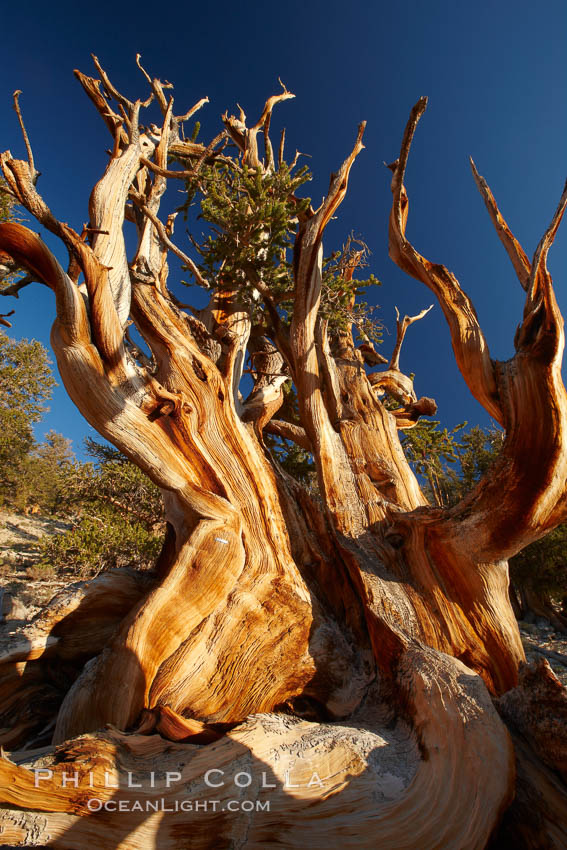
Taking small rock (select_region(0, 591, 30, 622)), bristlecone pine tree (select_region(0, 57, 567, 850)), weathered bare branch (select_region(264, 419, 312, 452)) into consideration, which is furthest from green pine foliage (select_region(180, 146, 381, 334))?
small rock (select_region(0, 591, 30, 622))

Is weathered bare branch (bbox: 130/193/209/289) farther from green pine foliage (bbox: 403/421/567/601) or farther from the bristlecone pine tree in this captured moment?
green pine foliage (bbox: 403/421/567/601)

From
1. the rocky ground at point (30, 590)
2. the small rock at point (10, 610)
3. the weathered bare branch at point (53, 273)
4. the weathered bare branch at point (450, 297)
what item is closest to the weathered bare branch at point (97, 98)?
the weathered bare branch at point (53, 273)

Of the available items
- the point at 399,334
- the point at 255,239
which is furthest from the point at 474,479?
the point at 255,239

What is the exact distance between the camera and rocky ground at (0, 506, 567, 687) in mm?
3605

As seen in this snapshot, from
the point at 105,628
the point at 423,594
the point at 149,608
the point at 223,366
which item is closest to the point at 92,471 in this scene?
the point at 223,366

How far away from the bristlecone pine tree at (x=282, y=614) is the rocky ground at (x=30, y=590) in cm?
119

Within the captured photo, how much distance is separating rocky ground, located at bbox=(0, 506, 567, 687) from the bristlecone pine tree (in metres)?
1.19

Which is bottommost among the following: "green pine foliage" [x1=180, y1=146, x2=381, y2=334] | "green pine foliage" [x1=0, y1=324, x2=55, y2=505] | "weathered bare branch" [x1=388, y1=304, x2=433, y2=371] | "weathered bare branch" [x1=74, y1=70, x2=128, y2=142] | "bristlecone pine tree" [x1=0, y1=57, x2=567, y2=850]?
"bristlecone pine tree" [x1=0, y1=57, x2=567, y2=850]

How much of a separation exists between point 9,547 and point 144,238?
10.0 m

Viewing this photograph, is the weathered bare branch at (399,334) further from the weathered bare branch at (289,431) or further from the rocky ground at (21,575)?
the rocky ground at (21,575)

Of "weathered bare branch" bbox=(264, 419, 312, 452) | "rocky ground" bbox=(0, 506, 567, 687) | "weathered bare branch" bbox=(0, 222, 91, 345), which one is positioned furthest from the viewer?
"weathered bare branch" bbox=(264, 419, 312, 452)

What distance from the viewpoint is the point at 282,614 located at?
8.27 feet

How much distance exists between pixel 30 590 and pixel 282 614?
230 inches

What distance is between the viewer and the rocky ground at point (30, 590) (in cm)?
361
